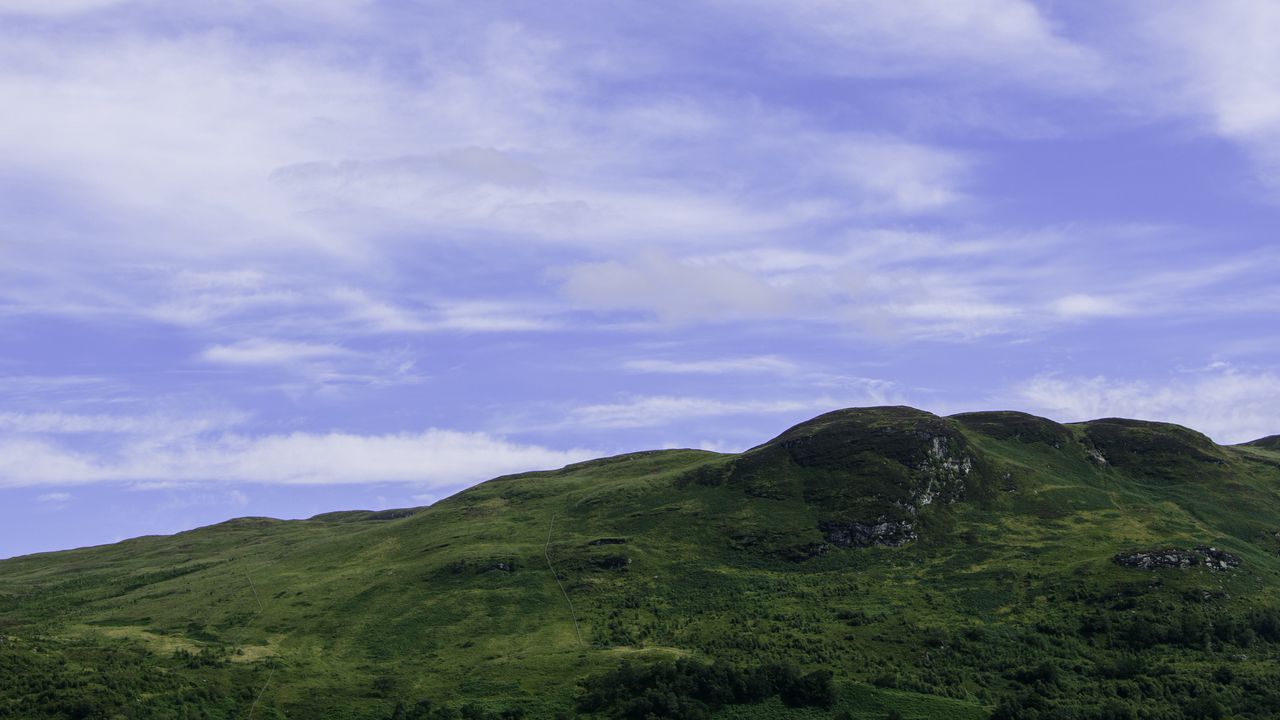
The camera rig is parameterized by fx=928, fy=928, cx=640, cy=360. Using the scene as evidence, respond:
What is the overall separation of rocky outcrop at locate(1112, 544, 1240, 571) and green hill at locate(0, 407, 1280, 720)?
0.38m

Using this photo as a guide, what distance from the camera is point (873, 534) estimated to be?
145250mm

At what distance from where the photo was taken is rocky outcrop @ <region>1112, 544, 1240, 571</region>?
122 m

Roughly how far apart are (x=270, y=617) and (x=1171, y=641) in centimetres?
11259

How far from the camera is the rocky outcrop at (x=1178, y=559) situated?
12194 cm

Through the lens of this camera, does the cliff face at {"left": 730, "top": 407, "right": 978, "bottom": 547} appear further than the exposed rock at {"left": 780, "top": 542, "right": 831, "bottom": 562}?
Yes

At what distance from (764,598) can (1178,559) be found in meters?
54.7

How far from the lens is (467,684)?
9944 cm

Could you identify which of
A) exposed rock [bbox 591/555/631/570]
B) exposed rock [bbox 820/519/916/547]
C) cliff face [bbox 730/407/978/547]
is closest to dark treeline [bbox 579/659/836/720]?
exposed rock [bbox 591/555/631/570]

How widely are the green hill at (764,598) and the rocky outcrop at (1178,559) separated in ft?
1.24

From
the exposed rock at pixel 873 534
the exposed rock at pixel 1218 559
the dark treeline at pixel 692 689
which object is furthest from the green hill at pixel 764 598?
the exposed rock at pixel 1218 559

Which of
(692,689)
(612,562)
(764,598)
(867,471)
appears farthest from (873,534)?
(692,689)

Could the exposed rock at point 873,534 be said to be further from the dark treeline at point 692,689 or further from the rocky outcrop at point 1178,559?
the dark treeline at point 692,689

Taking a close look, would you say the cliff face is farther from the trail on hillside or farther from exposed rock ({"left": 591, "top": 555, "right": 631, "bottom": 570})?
the trail on hillside

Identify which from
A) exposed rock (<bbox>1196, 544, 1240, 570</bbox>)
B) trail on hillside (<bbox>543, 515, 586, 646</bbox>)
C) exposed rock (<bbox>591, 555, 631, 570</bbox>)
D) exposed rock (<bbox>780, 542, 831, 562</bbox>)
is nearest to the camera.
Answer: trail on hillside (<bbox>543, 515, 586, 646</bbox>)
